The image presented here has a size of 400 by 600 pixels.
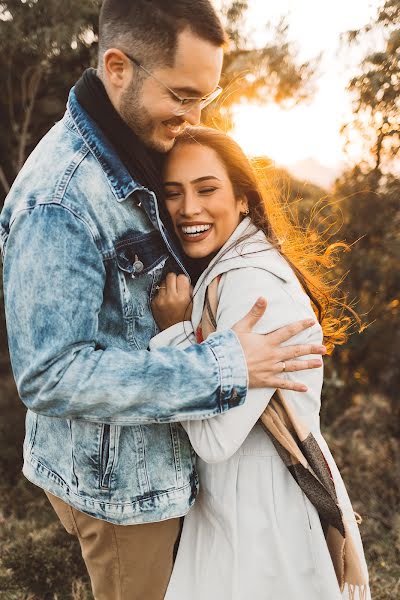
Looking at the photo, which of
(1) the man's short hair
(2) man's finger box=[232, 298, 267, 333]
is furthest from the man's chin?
(2) man's finger box=[232, 298, 267, 333]

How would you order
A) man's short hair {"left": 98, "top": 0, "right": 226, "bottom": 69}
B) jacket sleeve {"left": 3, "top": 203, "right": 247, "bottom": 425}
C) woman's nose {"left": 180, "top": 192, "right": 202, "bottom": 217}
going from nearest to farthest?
jacket sleeve {"left": 3, "top": 203, "right": 247, "bottom": 425}
man's short hair {"left": 98, "top": 0, "right": 226, "bottom": 69}
woman's nose {"left": 180, "top": 192, "right": 202, "bottom": 217}

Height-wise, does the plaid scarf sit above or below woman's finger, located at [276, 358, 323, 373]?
below

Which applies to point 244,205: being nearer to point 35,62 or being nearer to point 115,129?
point 115,129

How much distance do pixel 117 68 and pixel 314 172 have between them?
3.40 m

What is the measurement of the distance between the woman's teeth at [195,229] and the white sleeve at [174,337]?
1.40ft

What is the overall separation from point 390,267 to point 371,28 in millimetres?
1709

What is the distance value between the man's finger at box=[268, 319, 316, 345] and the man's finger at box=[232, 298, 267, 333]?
6cm

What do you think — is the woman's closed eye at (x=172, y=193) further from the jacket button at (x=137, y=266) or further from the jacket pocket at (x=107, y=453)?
the jacket pocket at (x=107, y=453)

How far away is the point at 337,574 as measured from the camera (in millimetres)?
1989

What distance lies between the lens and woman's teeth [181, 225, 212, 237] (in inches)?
85.4

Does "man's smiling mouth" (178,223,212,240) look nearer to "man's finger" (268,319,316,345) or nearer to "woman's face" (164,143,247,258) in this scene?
"woman's face" (164,143,247,258)

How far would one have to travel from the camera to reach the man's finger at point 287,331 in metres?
1.70

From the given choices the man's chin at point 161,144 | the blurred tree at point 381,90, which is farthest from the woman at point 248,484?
the blurred tree at point 381,90

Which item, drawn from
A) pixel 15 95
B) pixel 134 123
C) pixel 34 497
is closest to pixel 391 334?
pixel 34 497
